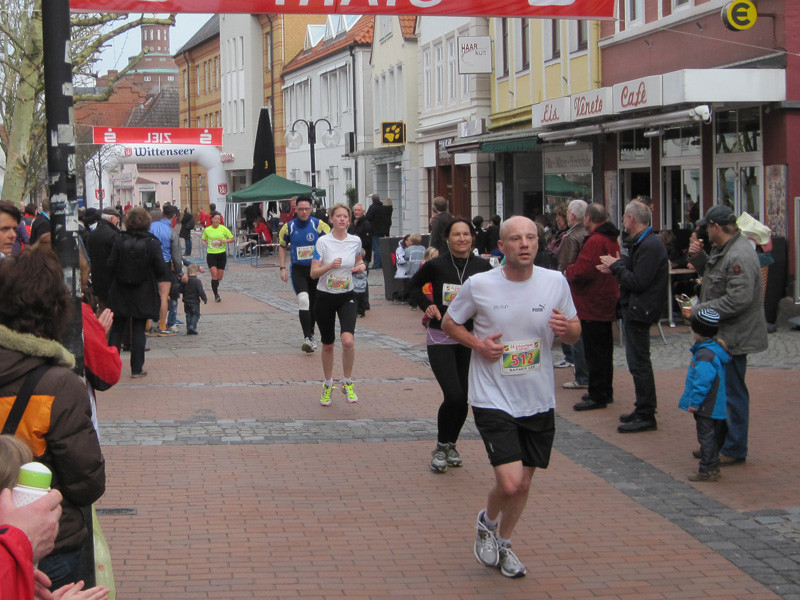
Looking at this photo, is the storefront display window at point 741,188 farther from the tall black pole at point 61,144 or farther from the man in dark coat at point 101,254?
the tall black pole at point 61,144

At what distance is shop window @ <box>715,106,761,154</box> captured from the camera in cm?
1623

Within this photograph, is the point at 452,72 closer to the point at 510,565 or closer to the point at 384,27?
the point at 384,27

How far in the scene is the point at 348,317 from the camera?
10.2 metres

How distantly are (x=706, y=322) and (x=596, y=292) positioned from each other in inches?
96.7

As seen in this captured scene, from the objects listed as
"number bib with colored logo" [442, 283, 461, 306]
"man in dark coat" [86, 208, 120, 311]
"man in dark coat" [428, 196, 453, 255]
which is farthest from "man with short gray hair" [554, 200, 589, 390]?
"man in dark coat" [86, 208, 120, 311]

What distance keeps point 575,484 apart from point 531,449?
6.79ft

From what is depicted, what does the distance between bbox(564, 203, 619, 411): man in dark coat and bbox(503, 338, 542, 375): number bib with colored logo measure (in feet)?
13.9

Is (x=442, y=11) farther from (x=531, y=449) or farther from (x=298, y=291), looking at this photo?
(x=298, y=291)

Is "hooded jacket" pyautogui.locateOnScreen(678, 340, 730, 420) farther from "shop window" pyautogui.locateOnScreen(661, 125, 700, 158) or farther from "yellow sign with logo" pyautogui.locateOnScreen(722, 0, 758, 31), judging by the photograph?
"shop window" pyautogui.locateOnScreen(661, 125, 700, 158)

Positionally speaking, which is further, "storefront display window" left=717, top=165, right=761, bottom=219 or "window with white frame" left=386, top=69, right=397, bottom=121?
"window with white frame" left=386, top=69, right=397, bottom=121

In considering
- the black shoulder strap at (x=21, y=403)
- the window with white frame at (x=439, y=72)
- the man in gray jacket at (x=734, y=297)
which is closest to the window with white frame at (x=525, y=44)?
the window with white frame at (x=439, y=72)

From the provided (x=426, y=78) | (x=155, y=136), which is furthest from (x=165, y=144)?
(x=426, y=78)

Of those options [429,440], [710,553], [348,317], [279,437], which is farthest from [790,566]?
[348,317]

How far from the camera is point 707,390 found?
723 centimetres
